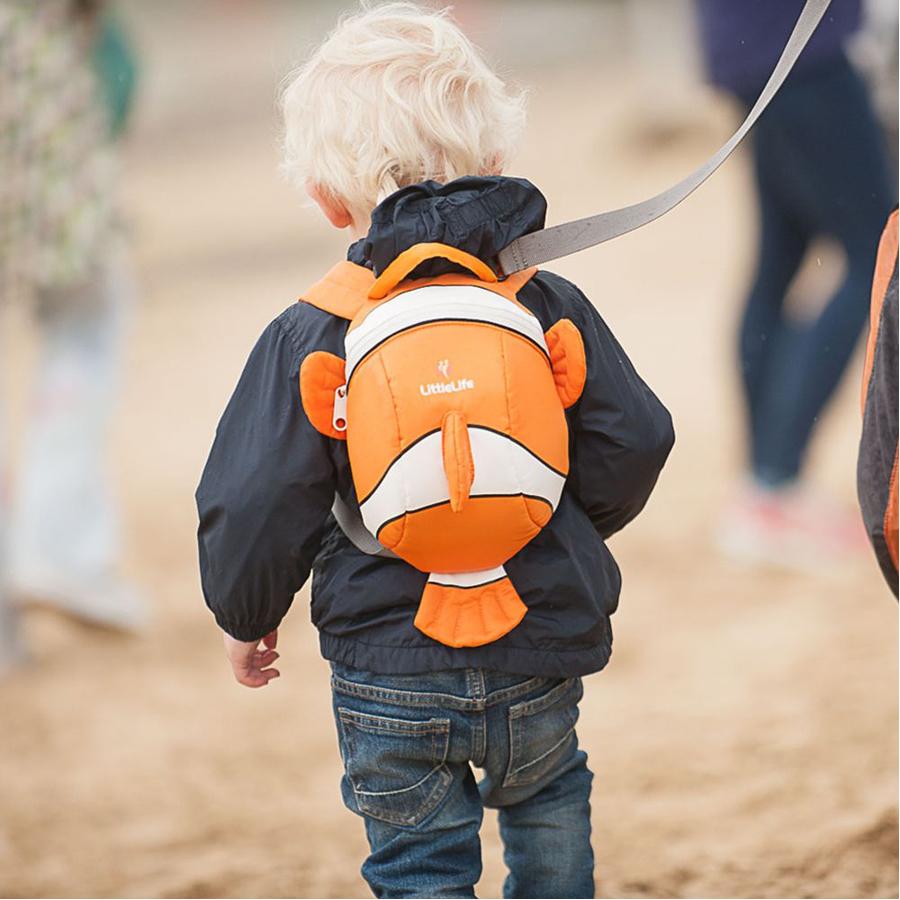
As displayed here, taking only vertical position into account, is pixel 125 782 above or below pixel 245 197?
below

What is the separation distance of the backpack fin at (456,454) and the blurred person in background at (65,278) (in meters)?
2.23

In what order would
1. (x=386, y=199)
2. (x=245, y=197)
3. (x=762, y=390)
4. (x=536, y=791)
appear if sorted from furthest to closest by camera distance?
(x=245, y=197)
(x=762, y=390)
(x=536, y=791)
(x=386, y=199)

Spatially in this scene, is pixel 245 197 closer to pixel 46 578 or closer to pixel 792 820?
pixel 46 578

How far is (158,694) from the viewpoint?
3771mm

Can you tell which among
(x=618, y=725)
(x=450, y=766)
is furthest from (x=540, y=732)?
(x=618, y=725)

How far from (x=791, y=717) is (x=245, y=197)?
33.3 ft

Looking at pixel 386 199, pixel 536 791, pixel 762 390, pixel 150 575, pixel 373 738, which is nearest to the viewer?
pixel 386 199

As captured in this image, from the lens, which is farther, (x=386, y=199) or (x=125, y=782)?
(x=125, y=782)

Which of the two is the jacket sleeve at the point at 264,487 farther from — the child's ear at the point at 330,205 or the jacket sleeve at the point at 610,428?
the jacket sleeve at the point at 610,428

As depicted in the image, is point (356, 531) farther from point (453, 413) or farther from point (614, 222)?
point (614, 222)

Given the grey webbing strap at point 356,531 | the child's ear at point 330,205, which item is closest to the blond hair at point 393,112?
the child's ear at point 330,205

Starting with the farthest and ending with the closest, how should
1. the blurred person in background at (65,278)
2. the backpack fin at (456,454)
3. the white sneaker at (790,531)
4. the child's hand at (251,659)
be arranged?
1. the white sneaker at (790,531)
2. the blurred person in background at (65,278)
3. the child's hand at (251,659)
4. the backpack fin at (456,454)

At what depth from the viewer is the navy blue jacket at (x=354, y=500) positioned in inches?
69.9

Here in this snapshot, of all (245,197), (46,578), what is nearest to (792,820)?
(46,578)
